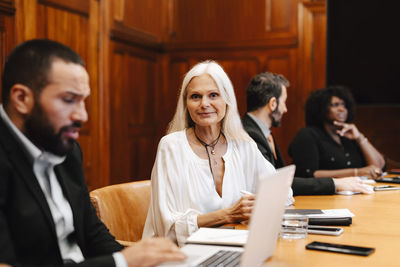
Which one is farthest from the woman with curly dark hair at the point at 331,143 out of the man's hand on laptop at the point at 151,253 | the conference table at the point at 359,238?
the man's hand on laptop at the point at 151,253

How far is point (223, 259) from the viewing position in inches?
51.1

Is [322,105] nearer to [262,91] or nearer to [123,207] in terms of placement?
[262,91]

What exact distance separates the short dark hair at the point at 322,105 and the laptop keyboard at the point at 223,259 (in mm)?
2702

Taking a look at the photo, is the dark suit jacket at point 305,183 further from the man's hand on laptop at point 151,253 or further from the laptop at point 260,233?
the man's hand on laptop at point 151,253

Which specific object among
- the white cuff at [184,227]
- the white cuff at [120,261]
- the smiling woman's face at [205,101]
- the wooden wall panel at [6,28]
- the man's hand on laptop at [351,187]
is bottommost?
the white cuff at [184,227]

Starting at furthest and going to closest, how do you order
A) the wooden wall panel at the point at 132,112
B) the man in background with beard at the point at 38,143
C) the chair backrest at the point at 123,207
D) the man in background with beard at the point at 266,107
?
the wooden wall panel at the point at 132,112
the man in background with beard at the point at 266,107
the chair backrest at the point at 123,207
the man in background with beard at the point at 38,143

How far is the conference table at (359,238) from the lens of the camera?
1.37 m

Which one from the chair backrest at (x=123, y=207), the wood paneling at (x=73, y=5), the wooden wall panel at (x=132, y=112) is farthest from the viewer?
the wooden wall panel at (x=132, y=112)

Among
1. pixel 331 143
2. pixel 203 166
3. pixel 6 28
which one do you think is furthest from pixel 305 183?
pixel 6 28

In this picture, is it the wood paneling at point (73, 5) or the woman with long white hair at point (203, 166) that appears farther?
the wood paneling at point (73, 5)

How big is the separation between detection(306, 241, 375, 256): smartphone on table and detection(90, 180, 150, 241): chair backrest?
0.88 meters

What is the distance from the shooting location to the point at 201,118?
2.23m

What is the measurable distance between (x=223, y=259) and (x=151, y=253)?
23 cm

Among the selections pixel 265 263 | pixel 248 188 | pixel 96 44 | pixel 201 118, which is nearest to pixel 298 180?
pixel 248 188
